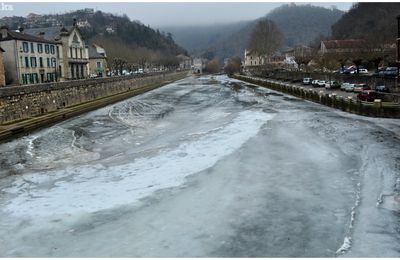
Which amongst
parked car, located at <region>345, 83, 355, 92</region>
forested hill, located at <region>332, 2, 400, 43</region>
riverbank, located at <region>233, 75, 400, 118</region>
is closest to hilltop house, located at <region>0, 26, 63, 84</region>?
riverbank, located at <region>233, 75, 400, 118</region>

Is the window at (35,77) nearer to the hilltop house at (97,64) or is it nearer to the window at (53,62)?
the window at (53,62)

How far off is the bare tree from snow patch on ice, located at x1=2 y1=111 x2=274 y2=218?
100835 mm

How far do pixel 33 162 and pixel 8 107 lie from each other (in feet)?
45.8

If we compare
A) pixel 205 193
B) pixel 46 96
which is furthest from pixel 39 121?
pixel 205 193

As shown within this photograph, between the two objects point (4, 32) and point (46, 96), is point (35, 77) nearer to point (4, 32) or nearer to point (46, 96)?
point (4, 32)

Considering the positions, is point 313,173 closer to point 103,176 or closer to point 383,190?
point 383,190

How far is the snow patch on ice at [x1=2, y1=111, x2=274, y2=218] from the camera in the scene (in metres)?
14.1

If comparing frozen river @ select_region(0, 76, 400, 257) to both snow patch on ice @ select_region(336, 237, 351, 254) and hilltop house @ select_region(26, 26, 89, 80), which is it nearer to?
snow patch on ice @ select_region(336, 237, 351, 254)

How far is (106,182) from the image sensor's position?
54.9ft

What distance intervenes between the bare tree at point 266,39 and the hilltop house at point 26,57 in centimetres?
6678

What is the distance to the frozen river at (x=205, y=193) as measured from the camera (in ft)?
35.1

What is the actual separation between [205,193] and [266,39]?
362 feet

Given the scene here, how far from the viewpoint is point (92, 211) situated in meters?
13.4

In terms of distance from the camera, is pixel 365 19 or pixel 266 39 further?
pixel 365 19
